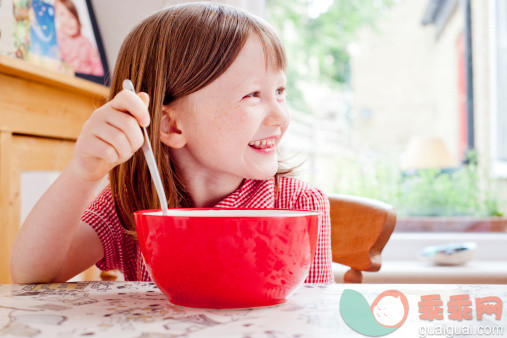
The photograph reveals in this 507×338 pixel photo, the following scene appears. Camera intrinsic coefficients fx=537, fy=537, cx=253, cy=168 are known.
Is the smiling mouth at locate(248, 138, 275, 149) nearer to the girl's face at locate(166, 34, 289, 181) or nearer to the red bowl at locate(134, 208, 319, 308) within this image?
the girl's face at locate(166, 34, 289, 181)

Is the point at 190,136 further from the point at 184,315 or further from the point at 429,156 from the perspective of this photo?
the point at 429,156

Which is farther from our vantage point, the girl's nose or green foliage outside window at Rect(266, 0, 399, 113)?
green foliage outside window at Rect(266, 0, 399, 113)

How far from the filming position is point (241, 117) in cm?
81

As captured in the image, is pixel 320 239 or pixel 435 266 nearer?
pixel 320 239

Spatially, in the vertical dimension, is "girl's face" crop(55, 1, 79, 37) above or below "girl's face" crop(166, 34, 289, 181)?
above

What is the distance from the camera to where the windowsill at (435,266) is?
75.2 inches

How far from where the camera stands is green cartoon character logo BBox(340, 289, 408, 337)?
0.42 m

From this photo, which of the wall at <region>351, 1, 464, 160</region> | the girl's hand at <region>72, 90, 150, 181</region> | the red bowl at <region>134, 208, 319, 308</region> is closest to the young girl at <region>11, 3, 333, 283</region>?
the girl's hand at <region>72, 90, 150, 181</region>

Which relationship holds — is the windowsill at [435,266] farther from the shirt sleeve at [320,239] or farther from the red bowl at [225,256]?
the red bowl at [225,256]

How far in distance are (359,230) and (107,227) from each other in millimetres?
450

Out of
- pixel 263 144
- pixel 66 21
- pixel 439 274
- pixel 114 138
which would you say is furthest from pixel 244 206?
pixel 439 274

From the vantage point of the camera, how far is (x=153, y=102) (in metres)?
0.86

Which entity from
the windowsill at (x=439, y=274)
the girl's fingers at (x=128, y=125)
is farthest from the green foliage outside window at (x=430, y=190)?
the girl's fingers at (x=128, y=125)

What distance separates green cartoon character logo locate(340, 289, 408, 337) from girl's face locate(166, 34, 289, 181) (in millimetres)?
335
